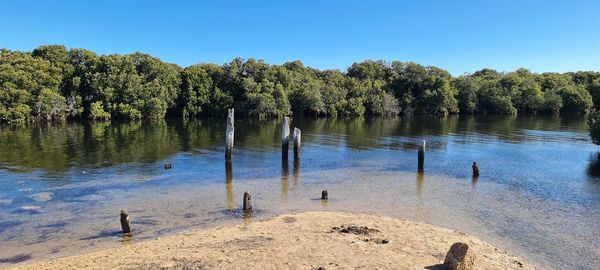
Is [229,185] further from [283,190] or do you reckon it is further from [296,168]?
[296,168]

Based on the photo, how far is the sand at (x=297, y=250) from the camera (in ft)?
42.8

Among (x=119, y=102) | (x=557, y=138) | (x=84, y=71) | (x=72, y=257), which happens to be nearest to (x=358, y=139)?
(x=557, y=138)

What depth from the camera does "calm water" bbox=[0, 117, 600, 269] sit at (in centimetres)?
1714

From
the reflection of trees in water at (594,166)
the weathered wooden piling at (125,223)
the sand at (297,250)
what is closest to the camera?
the sand at (297,250)

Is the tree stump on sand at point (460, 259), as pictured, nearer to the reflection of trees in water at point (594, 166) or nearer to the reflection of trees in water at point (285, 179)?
the reflection of trees in water at point (285, 179)

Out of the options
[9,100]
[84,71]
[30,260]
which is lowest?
[30,260]

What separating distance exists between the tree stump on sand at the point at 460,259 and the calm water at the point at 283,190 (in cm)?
392

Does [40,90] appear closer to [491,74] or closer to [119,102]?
[119,102]

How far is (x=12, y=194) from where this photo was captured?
23062 mm

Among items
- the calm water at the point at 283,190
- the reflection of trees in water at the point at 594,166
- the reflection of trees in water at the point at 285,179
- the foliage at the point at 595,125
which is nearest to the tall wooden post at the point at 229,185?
the calm water at the point at 283,190

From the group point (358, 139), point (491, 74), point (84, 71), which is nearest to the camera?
point (358, 139)

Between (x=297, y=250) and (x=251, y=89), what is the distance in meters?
80.8

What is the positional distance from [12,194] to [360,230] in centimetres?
1932

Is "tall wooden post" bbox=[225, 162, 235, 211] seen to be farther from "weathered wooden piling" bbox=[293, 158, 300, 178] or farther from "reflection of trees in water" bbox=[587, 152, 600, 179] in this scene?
"reflection of trees in water" bbox=[587, 152, 600, 179]
